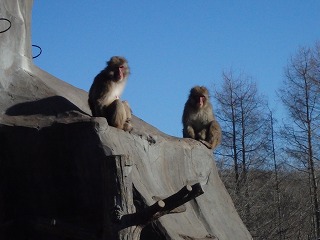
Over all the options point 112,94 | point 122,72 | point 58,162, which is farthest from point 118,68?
point 58,162

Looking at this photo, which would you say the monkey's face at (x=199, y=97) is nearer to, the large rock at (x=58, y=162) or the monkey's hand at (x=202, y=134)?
the monkey's hand at (x=202, y=134)

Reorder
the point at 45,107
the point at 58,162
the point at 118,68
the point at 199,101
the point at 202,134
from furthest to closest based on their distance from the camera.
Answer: the point at 199,101 < the point at 202,134 < the point at 118,68 < the point at 45,107 < the point at 58,162

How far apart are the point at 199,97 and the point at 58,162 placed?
406 cm

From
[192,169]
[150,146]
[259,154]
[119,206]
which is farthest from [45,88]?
[259,154]

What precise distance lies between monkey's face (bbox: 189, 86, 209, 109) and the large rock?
1637 mm

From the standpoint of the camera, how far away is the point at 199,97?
39.4 feet

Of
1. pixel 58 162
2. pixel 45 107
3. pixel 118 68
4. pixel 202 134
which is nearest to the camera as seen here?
pixel 58 162

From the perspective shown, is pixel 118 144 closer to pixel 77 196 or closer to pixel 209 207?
pixel 77 196

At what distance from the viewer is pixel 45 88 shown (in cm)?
982

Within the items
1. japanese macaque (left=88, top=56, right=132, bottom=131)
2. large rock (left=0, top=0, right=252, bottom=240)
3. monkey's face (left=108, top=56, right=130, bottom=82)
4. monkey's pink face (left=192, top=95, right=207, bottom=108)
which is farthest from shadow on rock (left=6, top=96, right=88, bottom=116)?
monkey's pink face (left=192, top=95, right=207, bottom=108)

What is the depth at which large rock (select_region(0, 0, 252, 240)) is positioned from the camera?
829 centimetres

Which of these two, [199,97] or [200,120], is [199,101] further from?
[200,120]

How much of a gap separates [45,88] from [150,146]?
1.82 metres

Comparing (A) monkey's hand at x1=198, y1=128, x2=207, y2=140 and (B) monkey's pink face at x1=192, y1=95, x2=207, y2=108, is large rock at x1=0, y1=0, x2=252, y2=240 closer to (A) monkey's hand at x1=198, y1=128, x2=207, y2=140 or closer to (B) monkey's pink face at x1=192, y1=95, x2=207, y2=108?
(A) monkey's hand at x1=198, y1=128, x2=207, y2=140
